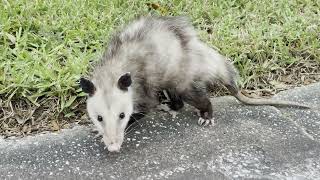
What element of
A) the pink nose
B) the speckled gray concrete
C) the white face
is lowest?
the speckled gray concrete

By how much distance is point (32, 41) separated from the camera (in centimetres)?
466

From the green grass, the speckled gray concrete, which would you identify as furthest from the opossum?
the green grass

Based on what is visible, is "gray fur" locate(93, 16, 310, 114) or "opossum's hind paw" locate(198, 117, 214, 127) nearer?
"gray fur" locate(93, 16, 310, 114)

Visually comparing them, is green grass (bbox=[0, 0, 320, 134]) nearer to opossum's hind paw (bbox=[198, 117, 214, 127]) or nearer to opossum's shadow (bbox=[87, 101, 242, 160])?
opossum's shadow (bbox=[87, 101, 242, 160])

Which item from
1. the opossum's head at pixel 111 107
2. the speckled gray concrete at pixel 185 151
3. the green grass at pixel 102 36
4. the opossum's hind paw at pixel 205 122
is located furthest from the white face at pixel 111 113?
the opossum's hind paw at pixel 205 122

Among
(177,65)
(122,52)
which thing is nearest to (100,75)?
(122,52)

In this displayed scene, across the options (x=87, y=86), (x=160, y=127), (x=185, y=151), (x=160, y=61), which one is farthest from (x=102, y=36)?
(x=185, y=151)

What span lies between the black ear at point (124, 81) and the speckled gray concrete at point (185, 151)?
1.32 feet

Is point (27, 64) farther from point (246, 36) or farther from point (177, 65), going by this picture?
point (246, 36)

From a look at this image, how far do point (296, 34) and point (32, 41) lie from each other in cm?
230

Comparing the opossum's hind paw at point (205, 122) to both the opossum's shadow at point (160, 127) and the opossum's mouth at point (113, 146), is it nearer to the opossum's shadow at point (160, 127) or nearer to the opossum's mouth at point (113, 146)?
the opossum's shadow at point (160, 127)

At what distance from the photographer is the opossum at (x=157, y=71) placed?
3.77 metres

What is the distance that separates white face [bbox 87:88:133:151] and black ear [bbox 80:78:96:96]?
4 centimetres

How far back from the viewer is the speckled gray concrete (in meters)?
3.60
